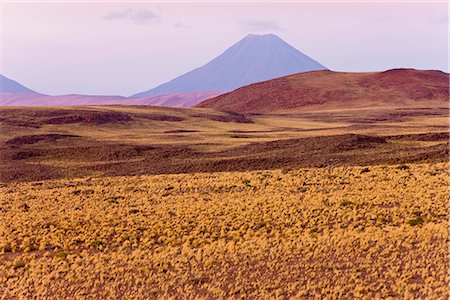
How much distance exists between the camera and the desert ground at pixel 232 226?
1950cm

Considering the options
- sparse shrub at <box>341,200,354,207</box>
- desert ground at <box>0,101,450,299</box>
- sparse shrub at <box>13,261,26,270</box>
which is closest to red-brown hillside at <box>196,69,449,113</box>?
desert ground at <box>0,101,450,299</box>

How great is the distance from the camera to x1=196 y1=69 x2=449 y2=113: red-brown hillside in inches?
6614

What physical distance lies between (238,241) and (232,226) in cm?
268

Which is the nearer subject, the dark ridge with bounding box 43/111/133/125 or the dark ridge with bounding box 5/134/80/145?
the dark ridge with bounding box 5/134/80/145

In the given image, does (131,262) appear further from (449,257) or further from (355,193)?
(355,193)

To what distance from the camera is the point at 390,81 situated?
18362cm

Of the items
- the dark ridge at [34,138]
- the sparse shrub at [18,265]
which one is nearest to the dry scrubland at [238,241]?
the sparse shrub at [18,265]

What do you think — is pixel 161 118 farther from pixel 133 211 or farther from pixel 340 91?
pixel 133 211

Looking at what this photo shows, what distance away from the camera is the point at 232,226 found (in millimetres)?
27500

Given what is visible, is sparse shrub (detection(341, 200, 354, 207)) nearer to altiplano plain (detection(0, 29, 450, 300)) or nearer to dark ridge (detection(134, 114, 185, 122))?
altiplano plain (detection(0, 29, 450, 300))

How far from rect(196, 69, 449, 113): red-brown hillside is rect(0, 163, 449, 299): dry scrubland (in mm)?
129192

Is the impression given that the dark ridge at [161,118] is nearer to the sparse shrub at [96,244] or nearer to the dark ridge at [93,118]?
the dark ridge at [93,118]

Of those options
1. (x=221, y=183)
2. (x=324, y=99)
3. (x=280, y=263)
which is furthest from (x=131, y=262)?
(x=324, y=99)

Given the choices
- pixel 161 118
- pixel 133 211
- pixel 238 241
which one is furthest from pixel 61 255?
pixel 161 118
